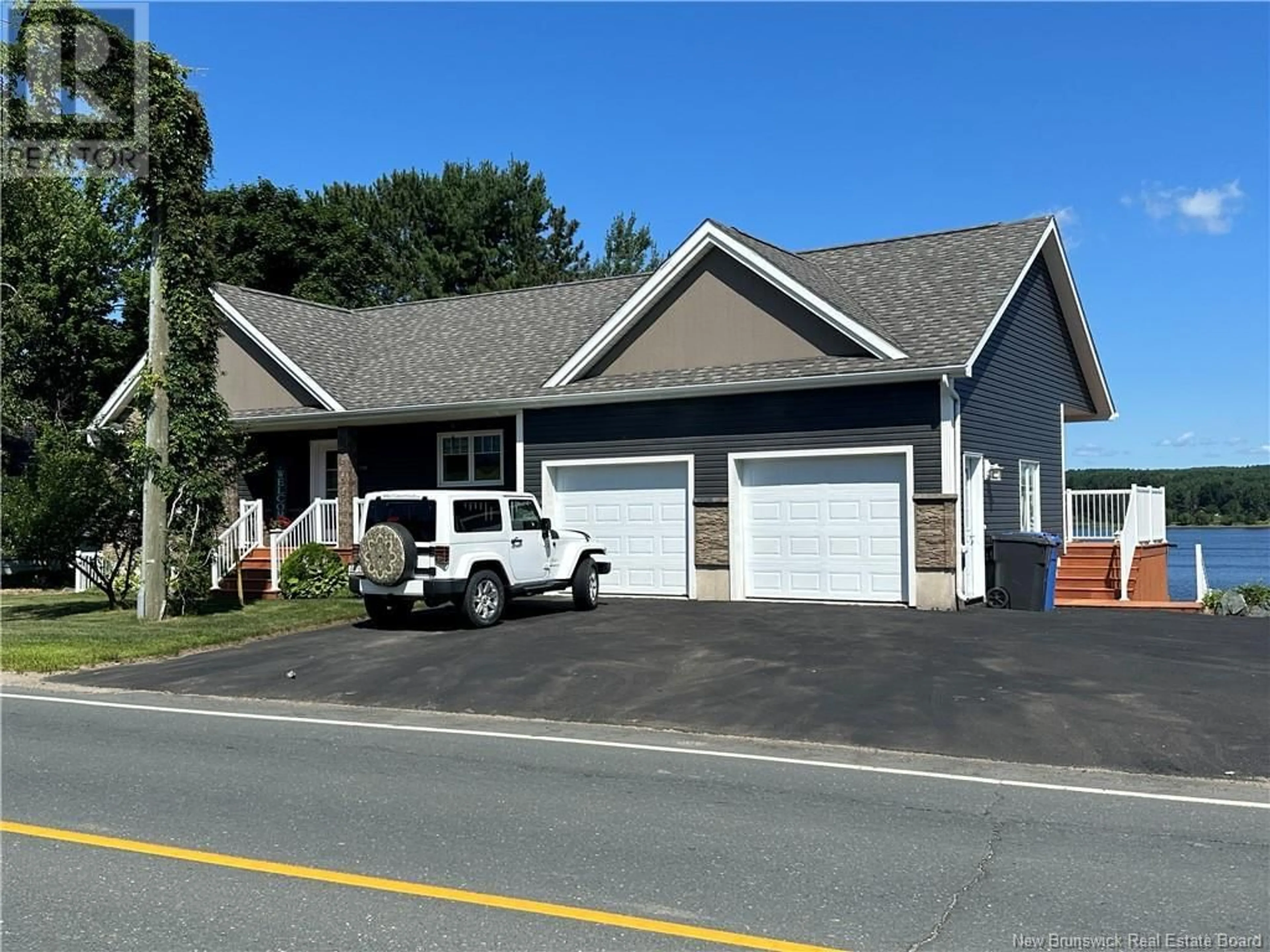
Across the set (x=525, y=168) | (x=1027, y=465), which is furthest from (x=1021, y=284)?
(x=525, y=168)

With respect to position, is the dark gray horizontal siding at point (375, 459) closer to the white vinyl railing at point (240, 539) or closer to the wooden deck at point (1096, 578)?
the white vinyl railing at point (240, 539)

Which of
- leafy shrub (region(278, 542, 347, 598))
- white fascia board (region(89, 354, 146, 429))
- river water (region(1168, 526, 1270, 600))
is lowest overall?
river water (region(1168, 526, 1270, 600))

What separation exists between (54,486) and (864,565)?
13.2m

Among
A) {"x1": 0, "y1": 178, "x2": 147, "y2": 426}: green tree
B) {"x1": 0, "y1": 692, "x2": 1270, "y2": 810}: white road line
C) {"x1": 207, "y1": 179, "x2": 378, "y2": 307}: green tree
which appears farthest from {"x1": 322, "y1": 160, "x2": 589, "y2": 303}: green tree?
{"x1": 0, "y1": 692, "x2": 1270, "y2": 810}: white road line

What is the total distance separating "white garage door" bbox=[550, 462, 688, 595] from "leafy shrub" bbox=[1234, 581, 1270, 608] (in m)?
8.76

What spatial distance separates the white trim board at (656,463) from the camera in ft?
62.0

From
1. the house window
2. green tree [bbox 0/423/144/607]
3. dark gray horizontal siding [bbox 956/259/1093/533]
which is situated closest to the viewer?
the house window

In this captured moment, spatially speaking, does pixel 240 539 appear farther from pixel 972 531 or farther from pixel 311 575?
pixel 972 531

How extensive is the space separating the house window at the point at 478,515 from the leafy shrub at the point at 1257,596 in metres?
11.4

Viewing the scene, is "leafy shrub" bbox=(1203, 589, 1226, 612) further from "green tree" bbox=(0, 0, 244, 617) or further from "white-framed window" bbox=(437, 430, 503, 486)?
"green tree" bbox=(0, 0, 244, 617)

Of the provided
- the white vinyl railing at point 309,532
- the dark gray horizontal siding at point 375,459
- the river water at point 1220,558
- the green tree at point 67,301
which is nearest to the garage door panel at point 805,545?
the dark gray horizontal siding at point 375,459

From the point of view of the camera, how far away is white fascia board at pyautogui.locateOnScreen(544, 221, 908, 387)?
17.4m

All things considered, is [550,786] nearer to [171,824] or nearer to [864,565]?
[171,824]

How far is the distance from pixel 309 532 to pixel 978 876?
1877 cm
